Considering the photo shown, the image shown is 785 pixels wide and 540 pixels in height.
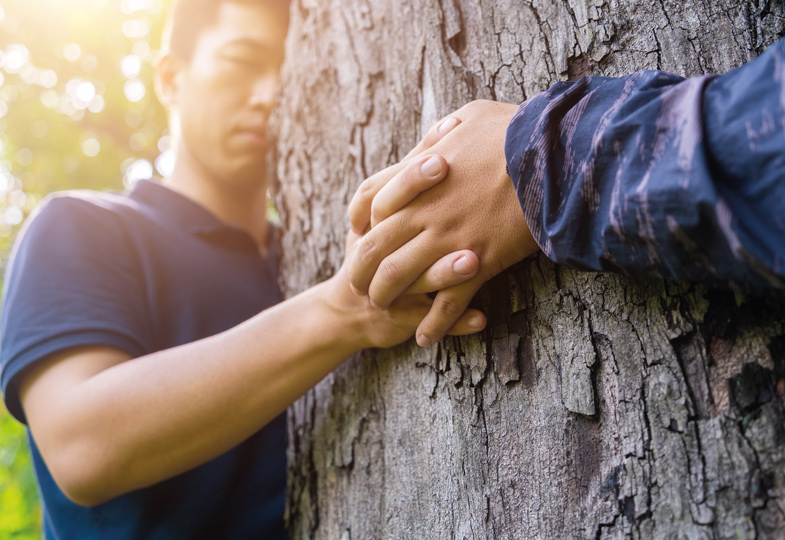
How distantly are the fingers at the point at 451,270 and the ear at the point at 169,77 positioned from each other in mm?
1795

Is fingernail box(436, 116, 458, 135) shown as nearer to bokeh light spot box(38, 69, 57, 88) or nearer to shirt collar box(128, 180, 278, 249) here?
shirt collar box(128, 180, 278, 249)

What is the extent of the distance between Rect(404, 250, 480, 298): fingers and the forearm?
25 centimetres

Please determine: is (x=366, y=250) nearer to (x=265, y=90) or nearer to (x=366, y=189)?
(x=366, y=189)

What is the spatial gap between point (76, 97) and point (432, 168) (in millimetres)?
7309

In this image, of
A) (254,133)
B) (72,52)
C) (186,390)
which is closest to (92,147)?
(72,52)

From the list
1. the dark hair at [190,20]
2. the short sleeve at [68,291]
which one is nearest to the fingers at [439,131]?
the short sleeve at [68,291]

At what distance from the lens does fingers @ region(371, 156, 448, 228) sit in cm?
87

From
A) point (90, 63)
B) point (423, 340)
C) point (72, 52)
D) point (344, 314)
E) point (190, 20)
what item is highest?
point (72, 52)

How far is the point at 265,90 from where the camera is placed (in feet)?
6.25

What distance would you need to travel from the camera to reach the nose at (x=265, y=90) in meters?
1.88

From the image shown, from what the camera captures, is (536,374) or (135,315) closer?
(536,374)

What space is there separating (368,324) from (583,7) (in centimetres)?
79

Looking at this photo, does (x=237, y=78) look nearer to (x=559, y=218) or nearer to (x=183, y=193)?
(x=183, y=193)

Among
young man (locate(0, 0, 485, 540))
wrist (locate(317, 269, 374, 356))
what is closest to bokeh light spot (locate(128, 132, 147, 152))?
young man (locate(0, 0, 485, 540))
